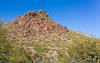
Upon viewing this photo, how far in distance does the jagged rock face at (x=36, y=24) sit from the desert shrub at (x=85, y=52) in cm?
3656

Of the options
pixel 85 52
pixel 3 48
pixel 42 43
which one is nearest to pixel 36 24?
pixel 42 43

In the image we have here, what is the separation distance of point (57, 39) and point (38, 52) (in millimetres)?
14768

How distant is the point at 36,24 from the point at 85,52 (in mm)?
41063

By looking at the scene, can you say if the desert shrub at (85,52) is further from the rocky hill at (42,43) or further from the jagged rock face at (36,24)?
the jagged rock face at (36,24)

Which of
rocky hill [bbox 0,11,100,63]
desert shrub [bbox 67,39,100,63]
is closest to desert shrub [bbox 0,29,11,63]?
rocky hill [bbox 0,11,100,63]

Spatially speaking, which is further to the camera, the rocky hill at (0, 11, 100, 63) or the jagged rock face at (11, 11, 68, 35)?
the jagged rock face at (11, 11, 68, 35)

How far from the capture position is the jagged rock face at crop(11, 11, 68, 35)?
2847 inches

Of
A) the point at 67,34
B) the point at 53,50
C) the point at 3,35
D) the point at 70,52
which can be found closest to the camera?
the point at 3,35

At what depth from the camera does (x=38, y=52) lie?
49.0 metres

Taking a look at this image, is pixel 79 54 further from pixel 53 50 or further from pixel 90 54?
pixel 53 50

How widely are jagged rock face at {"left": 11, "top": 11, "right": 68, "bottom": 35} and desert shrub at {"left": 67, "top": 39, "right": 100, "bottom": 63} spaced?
36559 mm

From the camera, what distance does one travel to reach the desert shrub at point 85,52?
32469 millimetres

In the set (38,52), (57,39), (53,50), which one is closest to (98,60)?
(38,52)

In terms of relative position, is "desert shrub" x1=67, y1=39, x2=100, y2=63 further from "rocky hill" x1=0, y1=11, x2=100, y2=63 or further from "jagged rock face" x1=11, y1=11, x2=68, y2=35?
"jagged rock face" x1=11, y1=11, x2=68, y2=35
